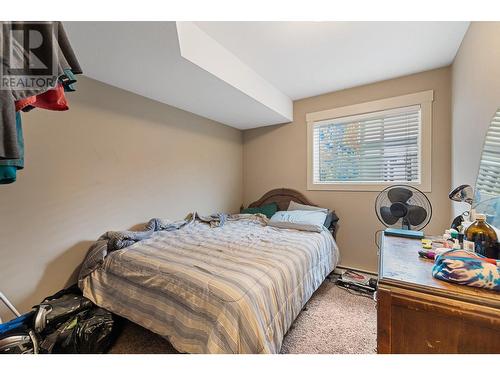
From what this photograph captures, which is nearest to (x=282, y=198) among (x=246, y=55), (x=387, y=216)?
(x=387, y=216)

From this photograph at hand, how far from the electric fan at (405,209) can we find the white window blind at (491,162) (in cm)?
43

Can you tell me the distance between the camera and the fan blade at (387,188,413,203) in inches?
67.7

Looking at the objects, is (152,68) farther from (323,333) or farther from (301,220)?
(323,333)

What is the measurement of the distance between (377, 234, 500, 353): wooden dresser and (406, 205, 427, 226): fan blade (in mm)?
966

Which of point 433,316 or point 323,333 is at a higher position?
point 433,316

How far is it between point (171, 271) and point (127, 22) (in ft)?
5.00

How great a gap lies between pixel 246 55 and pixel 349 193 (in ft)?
6.77

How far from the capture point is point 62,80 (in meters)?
0.90

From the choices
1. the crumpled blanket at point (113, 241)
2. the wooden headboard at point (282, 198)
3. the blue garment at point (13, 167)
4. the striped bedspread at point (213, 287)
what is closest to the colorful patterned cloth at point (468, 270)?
the striped bedspread at point (213, 287)

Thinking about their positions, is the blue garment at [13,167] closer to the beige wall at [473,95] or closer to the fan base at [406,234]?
the fan base at [406,234]

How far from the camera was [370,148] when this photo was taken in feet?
8.85

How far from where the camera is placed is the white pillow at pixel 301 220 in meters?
2.39

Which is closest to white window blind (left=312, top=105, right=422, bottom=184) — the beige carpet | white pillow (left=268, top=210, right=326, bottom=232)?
white pillow (left=268, top=210, right=326, bottom=232)
